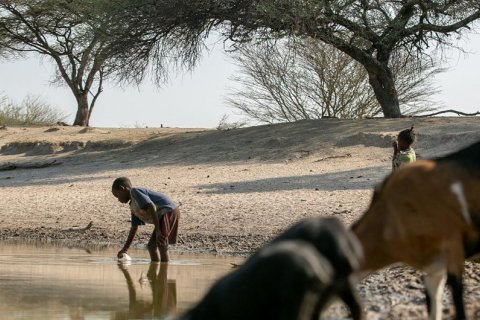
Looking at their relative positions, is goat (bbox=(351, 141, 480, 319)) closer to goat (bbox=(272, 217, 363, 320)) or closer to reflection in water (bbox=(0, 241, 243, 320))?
goat (bbox=(272, 217, 363, 320))

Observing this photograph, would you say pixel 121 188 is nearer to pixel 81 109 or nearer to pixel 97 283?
pixel 97 283

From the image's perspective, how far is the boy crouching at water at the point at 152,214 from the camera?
11.5m

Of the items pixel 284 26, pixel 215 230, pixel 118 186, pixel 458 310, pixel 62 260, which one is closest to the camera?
pixel 458 310

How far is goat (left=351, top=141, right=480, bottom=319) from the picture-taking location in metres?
5.95

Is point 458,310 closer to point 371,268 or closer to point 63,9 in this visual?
point 371,268

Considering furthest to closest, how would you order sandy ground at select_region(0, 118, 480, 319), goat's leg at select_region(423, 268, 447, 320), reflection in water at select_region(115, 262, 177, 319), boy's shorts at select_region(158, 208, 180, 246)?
sandy ground at select_region(0, 118, 480, 319), boy's shorts at select_region(158, 208, 180, 246), reflection in water at select_region(115, 262, 177, 319), goat's leg at select_region(423, 268, 447, 320)

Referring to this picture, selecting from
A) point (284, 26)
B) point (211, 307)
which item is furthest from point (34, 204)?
point (211, 307)

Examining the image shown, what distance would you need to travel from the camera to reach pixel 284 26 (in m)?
24.6

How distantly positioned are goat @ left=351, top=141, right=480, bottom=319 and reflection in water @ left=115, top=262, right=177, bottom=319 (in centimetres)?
254

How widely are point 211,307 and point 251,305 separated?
289 millimetres

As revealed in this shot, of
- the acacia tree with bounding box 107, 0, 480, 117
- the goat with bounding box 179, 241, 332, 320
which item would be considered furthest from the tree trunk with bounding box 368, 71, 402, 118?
the goat with bounding box 179, 241, 332, 320

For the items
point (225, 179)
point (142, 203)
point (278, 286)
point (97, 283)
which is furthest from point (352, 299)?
point (225, 179)

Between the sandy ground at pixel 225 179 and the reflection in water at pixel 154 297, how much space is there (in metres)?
1.65

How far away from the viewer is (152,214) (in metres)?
11.6
